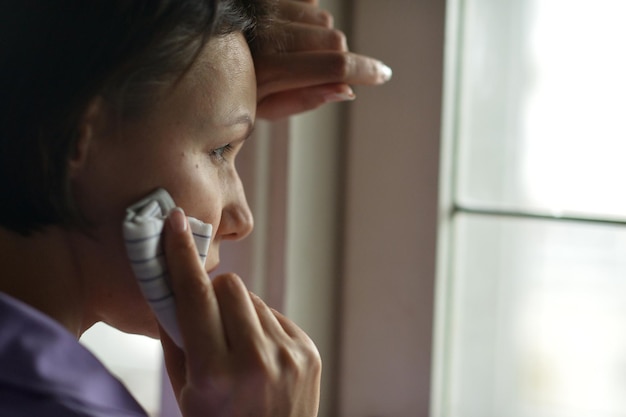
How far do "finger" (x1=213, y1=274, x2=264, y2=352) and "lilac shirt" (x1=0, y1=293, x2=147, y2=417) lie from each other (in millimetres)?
105

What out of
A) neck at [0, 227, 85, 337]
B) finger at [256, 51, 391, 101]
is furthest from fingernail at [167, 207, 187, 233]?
finger at [256, 51, 391, 101]

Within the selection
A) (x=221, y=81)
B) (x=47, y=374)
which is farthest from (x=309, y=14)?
(x=47, y=374)

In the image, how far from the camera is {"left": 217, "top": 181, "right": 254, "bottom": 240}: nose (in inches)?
33.6

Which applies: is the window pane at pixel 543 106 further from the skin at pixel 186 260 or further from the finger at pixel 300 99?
the skin at pixel 186 260

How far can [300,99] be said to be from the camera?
972 mm

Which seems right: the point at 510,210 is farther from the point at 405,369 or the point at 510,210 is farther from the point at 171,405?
the point at 171,405

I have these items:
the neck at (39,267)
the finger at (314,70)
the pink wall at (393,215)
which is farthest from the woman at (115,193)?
the pink wall at (393,215)

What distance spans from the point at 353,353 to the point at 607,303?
1.03 feet

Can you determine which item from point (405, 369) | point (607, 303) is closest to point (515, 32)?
point (607, 303)

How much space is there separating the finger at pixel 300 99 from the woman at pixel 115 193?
144 millimetres

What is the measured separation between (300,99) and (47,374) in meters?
0.43

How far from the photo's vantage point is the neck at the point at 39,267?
782mm

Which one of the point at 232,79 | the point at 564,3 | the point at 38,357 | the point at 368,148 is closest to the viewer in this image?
the point at 38,357

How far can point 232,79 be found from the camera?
81 cm
